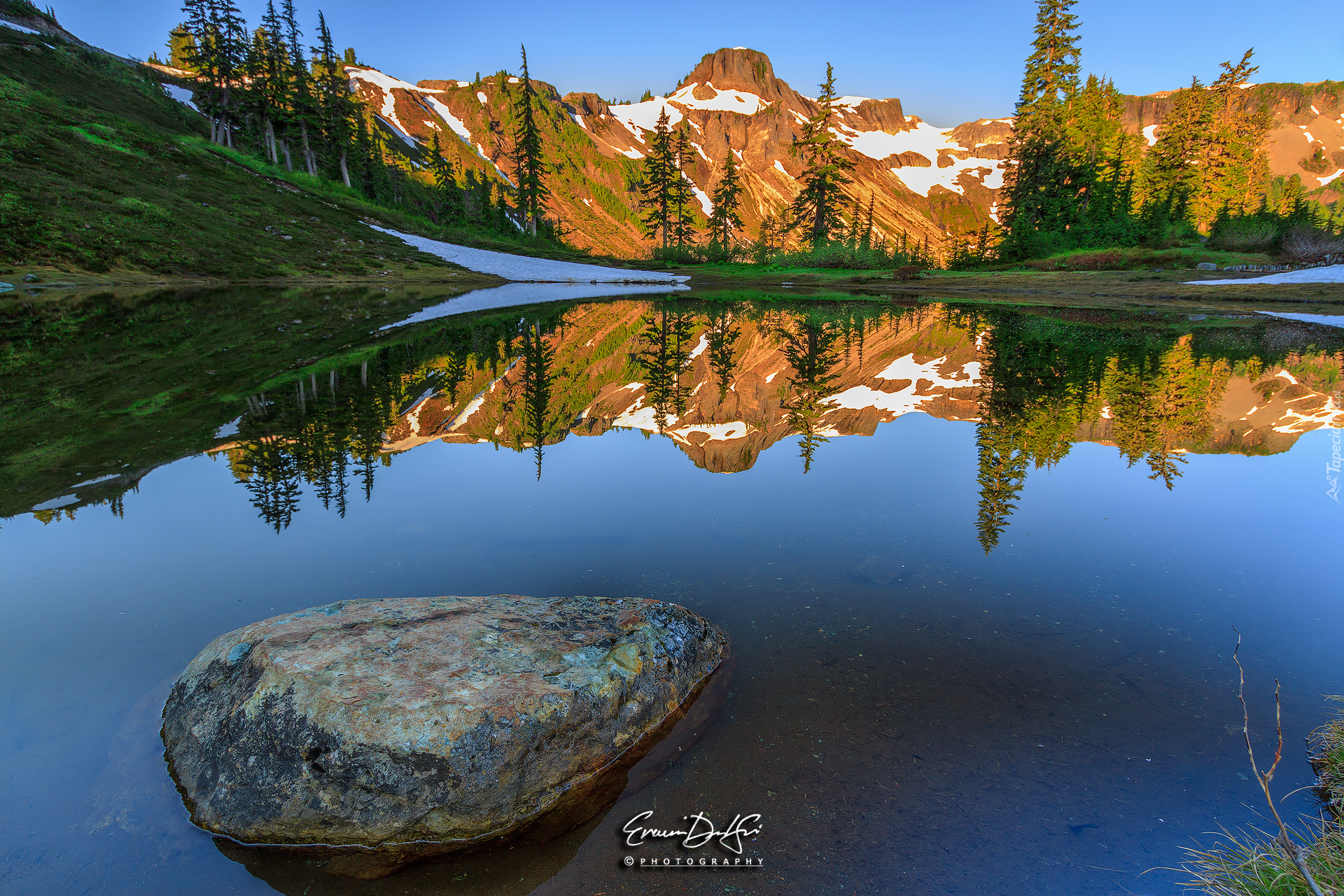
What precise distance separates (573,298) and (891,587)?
98.2 feet

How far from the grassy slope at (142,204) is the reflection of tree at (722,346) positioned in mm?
25666

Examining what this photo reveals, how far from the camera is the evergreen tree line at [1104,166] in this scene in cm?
4156

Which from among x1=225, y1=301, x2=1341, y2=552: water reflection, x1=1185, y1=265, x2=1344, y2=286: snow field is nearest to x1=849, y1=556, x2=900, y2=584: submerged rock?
x1=225, y1=301, x2=1341, y2=552: water reflection

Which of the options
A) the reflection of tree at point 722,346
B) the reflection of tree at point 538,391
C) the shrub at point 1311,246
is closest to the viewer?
the reflection of tree at point 538,391

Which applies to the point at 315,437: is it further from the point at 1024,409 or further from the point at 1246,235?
the point at 1246,235

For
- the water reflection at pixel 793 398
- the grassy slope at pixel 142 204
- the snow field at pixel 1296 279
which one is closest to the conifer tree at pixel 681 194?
the grassy slope at pixel 142 204

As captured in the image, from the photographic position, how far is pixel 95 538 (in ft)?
15.8

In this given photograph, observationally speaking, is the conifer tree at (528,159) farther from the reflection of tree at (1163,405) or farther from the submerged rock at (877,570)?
the submerged rock at (877,570)

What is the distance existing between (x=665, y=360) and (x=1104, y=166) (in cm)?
4727

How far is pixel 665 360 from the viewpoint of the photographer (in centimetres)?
1313

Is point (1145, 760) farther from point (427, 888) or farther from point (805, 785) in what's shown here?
point (427, 888)

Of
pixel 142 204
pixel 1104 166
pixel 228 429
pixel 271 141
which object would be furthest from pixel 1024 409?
pixel 271 141

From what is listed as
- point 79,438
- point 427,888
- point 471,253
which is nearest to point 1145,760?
point 427,888
